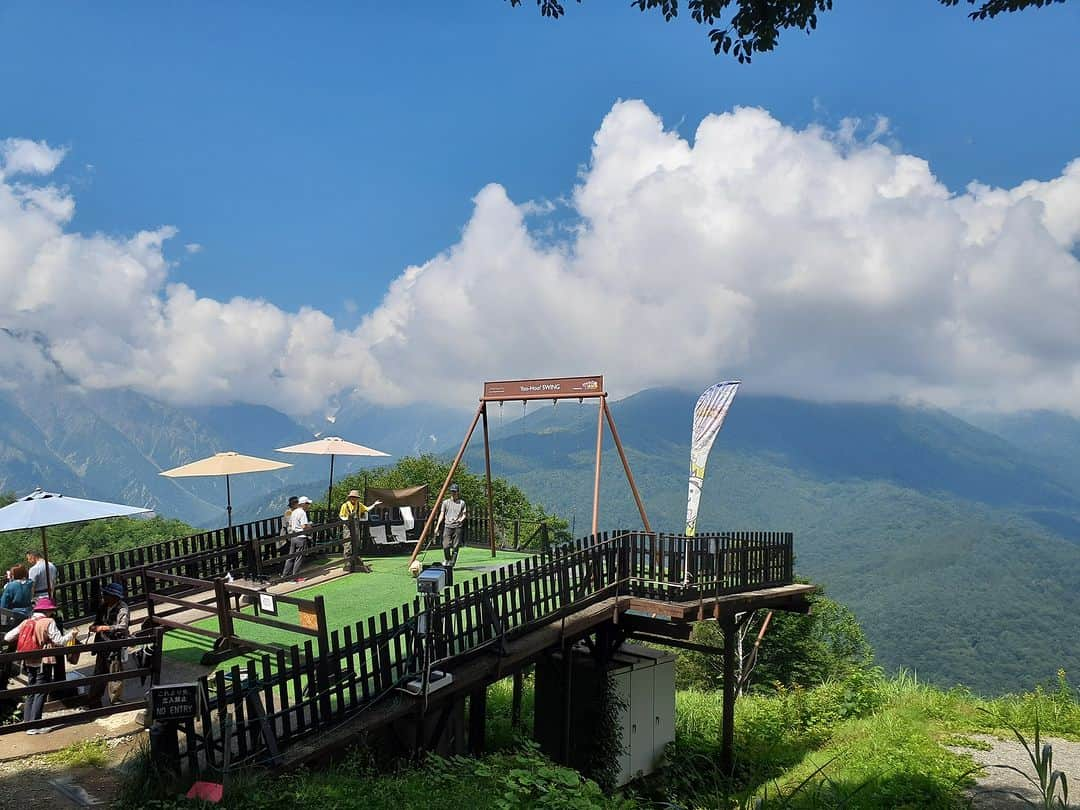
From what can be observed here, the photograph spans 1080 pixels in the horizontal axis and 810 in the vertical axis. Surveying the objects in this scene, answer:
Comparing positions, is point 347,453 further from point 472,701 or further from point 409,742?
point 409,742

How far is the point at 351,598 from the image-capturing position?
14680 millimetres

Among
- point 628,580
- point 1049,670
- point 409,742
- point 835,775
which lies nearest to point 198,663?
point 409,742

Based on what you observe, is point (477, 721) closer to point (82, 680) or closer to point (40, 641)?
point (82, 680)

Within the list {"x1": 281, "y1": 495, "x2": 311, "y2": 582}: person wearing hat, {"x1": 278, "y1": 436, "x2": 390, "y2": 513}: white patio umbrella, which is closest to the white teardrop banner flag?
{"x1": 278, "y1": 436, "x2": 390, "y2": 513}: white patio umbrella

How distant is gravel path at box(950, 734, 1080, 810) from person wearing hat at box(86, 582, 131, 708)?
35.0ft

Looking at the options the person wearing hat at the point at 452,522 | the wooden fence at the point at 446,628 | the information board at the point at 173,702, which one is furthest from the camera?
the person wearing hat at the point at 452,522

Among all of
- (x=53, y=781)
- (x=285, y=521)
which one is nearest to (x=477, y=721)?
(x=53, y=781)

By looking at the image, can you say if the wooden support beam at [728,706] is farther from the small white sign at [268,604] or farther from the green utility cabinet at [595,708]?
the small white sign at [268,604]

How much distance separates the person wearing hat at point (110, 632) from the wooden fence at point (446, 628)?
109 cm

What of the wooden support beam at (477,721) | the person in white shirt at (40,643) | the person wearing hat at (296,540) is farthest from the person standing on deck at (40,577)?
the wooden support beam at (477,721)

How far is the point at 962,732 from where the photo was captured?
50.1 feet

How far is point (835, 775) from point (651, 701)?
318 centimetres

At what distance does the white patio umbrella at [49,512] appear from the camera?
1117cm

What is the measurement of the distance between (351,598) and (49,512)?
16.8 feet
